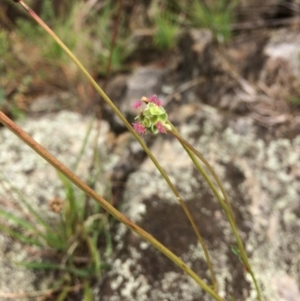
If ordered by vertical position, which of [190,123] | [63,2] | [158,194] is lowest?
[158,194]

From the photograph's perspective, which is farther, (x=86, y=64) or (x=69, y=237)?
(x=86, y=64)

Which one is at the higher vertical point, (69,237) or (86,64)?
(86,64)

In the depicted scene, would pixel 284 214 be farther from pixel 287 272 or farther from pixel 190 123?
pixel 190 123

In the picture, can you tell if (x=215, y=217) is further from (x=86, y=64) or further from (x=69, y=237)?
(x=86, y=64)

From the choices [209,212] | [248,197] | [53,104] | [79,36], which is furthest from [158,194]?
[79,36]

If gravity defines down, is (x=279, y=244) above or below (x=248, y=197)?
below

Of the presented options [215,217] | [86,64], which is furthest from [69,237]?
[86,64]

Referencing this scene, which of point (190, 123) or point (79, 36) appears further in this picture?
point (79, 36)

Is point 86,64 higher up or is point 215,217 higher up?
point 86,64

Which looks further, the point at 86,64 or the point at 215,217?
the point at 86,64

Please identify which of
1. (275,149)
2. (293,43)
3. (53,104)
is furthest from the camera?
(53,104)

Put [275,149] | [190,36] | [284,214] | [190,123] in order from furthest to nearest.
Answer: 1. [190,36]
2. [190,123]
3. [275,149]
4. [284,214]
